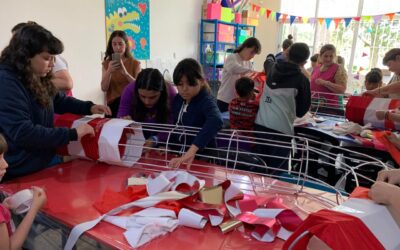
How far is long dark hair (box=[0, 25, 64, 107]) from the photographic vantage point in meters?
1.02

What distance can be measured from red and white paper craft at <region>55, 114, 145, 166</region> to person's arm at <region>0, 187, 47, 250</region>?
312mm

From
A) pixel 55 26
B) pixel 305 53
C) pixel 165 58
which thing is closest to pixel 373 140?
pixel 305 53

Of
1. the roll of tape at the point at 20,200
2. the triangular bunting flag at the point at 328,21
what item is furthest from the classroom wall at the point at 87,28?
the triangular bunting flag at the point at 328,21

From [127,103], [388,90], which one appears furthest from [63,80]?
[388,90]

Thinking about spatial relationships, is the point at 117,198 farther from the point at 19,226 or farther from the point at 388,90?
the point at 388,90

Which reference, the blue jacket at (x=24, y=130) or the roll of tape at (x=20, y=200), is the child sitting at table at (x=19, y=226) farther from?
the blue jacket at (x=24, y=130)

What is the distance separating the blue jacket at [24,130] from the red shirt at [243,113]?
1.39 meters

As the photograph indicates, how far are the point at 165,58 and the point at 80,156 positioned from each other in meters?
3.23

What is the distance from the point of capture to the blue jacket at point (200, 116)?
1.20 meters

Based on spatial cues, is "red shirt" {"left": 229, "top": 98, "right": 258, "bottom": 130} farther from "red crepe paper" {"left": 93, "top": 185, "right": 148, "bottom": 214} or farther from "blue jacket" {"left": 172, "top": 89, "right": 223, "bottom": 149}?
"red crepe paper" {"left": 93, "top": 185, "right": 148, "bottom": 214}

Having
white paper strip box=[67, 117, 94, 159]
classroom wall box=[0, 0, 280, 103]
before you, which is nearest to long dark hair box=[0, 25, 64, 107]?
white paper strip box=[67, 117, 94, 159]

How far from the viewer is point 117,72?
2184 millimetres

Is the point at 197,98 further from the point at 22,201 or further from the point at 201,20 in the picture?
the point at 201,20

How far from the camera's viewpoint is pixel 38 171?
117cm
